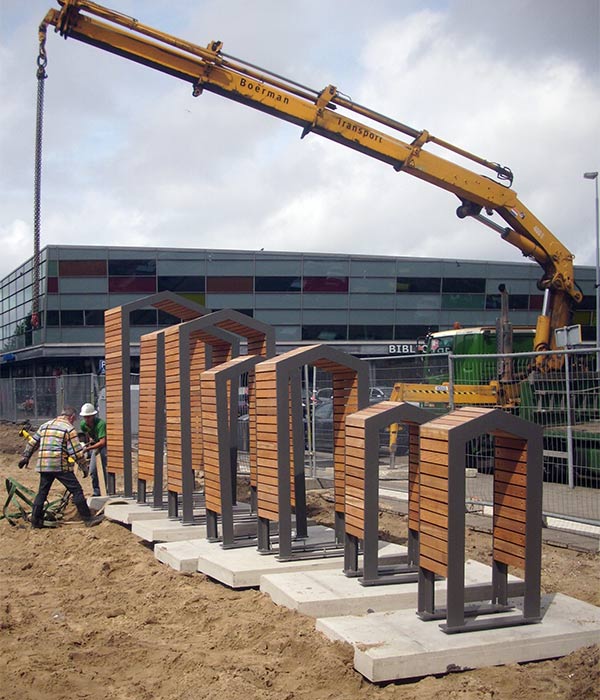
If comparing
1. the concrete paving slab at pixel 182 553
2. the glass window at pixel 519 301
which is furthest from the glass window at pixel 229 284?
the concrete paving slab at pixel 182 553

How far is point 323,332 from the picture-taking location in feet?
129

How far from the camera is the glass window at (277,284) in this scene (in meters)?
39.1

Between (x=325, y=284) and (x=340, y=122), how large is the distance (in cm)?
2291

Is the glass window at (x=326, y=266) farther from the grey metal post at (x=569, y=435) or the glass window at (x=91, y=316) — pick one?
the grey metal post at (x=569, y=435)

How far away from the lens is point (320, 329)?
39.4 m

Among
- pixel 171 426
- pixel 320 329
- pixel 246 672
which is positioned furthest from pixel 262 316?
pixel 246 672

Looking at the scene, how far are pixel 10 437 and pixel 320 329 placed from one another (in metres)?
16.6

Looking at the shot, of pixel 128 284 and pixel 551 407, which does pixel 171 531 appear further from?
pixel 128 284

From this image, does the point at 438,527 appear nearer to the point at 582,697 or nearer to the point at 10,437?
the point at 582,697

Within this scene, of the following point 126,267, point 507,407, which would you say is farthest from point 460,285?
point 507,407

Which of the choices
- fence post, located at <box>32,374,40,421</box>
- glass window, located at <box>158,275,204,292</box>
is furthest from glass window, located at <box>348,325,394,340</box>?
fence post, located at <box>32,374,40,421</box>

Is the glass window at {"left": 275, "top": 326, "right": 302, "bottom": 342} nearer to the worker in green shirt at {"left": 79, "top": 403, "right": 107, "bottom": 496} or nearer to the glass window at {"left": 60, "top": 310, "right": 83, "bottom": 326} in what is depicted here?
the glass window at {"left": 60, "top": 310, "right": 83, "bottom": 326}

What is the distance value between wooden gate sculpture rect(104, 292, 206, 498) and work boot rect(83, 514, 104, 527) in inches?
19.5

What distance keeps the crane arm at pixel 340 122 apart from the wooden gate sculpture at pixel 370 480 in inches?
409
